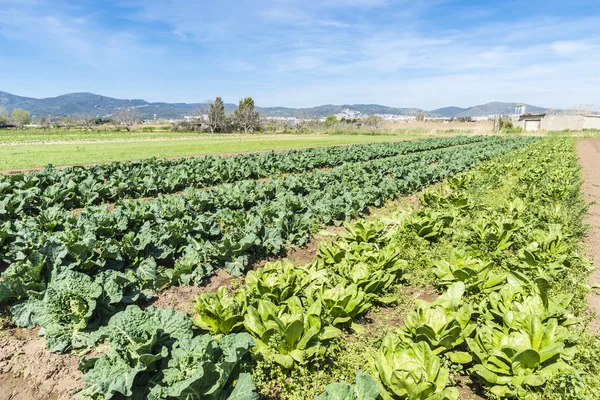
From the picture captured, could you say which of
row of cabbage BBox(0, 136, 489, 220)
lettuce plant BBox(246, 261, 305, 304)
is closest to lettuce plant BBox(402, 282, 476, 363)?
lettuce plant BBox(246, 261, 305, 304)

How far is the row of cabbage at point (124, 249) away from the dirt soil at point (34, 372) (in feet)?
0.60

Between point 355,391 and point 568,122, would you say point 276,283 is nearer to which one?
point 355,391

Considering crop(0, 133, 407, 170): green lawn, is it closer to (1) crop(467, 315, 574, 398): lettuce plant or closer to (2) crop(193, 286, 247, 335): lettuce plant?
(2) crop(193, 286, 247, 335): lettuce plant

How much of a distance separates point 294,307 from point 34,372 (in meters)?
2.76

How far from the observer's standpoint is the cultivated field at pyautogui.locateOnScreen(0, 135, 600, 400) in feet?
10.0

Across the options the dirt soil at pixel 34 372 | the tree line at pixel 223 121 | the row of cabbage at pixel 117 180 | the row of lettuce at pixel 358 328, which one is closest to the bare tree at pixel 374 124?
the tree line at pixel 223 121

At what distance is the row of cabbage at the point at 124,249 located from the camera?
4074mm

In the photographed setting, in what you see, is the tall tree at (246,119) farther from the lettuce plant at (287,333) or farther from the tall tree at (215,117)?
the lettuce plant at (287,333)

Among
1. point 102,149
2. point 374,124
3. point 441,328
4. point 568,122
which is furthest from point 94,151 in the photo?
point 568,122

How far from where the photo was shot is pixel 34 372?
3697 mm

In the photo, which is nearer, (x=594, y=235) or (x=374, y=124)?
(x=594, y=235)

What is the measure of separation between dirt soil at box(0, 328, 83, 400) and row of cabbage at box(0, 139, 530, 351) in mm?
182

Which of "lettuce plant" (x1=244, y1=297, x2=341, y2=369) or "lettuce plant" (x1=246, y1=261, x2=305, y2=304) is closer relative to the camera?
"lettuce plant" (x1=244, y1=297, x2=341, y2=369)

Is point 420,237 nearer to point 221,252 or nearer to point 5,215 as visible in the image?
point 221,252
